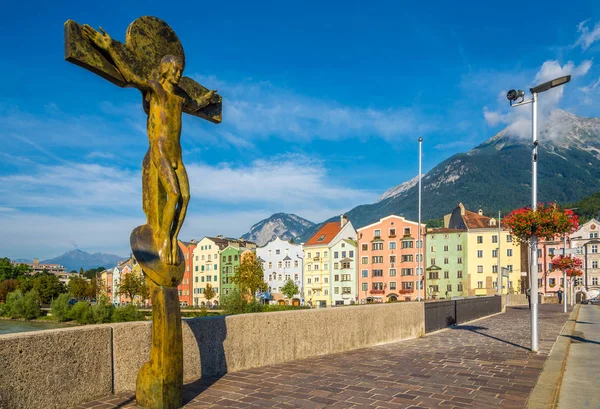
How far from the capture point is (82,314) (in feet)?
226

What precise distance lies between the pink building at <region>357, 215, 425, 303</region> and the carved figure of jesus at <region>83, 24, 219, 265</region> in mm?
67672

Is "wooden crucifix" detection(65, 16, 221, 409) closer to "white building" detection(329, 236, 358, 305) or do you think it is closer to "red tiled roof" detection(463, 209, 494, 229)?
"red tiled roof" detection(463, 209, 494, 229)

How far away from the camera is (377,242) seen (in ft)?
244

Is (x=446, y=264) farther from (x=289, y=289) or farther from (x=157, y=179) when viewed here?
(x=157, y=179)

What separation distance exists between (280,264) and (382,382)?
258 ft

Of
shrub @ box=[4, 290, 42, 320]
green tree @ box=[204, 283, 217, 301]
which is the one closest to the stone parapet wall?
green tree @ box=[204, 283, 217, 301]

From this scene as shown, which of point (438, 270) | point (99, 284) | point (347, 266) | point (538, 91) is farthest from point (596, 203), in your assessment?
point (538, 91)

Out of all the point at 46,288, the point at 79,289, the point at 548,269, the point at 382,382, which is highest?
the point at 382,382

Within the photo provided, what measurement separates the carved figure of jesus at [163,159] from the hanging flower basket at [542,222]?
958 centimetres

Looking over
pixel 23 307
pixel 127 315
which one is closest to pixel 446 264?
pixel 127 315

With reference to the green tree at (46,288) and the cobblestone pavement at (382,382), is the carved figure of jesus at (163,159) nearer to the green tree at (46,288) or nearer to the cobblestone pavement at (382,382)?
the cobblestone pavement at (382,382)

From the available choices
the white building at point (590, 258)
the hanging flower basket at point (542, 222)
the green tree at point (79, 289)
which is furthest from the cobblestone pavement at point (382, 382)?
the green tree at point (79, 289)

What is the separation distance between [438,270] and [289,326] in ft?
220

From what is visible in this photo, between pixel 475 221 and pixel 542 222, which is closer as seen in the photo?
pixel 542 222
